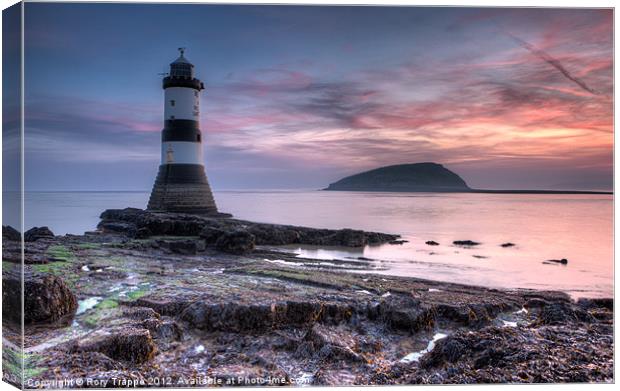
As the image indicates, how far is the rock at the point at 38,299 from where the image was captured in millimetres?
3893

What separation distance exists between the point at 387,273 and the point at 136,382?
4770 millimetres

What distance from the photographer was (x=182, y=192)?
11281 mm

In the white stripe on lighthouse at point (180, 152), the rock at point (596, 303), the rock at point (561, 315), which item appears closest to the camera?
the rock at point (561, 315)

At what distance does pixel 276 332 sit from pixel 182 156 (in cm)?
854

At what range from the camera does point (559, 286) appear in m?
6.52

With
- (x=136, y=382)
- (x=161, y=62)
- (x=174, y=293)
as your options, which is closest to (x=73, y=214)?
(x=161, y=62)

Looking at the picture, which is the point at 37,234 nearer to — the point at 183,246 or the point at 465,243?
the point at 183,246

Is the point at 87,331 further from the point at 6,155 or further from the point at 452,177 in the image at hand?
the point at 452,177

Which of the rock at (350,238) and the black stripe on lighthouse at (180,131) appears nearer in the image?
the rock at (350,238)

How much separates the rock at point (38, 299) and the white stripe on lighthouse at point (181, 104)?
8.07m

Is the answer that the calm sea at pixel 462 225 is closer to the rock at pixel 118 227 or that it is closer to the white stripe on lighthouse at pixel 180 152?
the rock at pixel 118 227

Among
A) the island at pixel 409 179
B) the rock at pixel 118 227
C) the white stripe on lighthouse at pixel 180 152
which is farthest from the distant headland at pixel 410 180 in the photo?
the white stripe on lighthouse at pixel 180 152

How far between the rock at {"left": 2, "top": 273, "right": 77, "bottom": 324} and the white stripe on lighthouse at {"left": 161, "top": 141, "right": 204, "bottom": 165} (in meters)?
7.57

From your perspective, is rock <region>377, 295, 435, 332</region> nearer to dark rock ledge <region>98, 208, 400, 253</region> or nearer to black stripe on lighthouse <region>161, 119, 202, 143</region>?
dark rock ledge <region>98, 208, 400, 253</region>
